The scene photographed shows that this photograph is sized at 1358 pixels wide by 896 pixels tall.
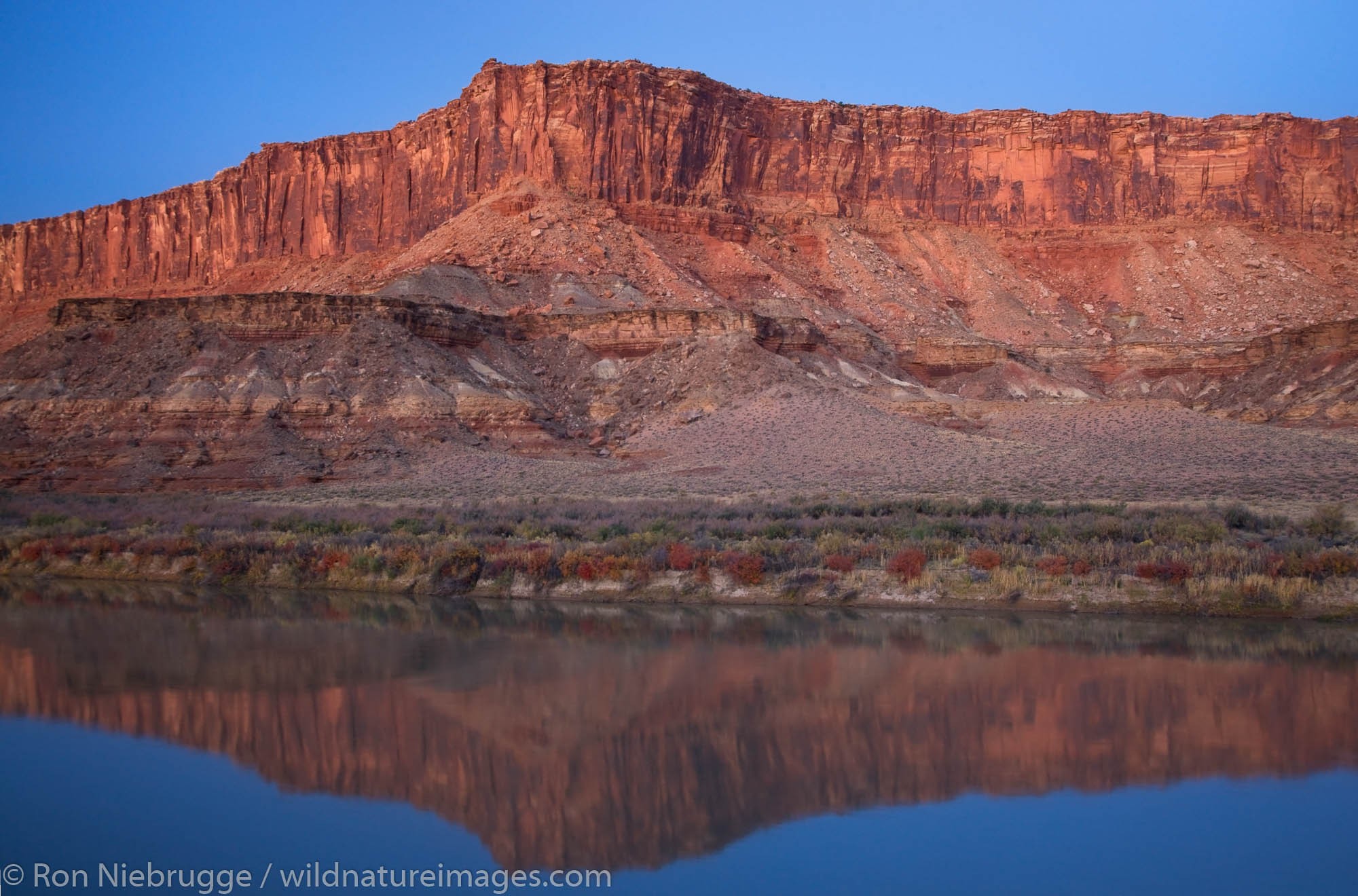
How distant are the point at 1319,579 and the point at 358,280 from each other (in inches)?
2091

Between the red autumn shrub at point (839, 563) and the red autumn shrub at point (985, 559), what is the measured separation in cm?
191

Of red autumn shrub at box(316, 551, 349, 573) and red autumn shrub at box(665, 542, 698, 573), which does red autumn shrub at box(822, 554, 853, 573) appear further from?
red autumn shrub at box(316, 551, 349, 573)

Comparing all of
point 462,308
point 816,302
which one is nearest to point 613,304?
point 462,308

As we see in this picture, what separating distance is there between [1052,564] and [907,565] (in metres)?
2.21

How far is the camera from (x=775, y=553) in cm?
1847

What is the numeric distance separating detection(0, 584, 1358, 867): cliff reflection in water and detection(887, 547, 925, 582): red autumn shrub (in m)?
1.03

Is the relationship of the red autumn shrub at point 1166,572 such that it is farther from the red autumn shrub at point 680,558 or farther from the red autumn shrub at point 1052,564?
the red autumn shrub at point 680,558

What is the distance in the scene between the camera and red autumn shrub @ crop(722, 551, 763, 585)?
1750 centimetres

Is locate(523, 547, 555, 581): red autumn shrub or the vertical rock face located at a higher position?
the vertical rock face

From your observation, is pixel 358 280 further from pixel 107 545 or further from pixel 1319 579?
pixel 1319 579

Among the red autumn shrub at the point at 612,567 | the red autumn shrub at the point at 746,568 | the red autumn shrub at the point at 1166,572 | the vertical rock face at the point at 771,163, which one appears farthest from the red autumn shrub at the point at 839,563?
the vertical rock face at the point at 771,163

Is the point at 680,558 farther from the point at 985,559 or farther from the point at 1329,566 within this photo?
the point at 1329,566

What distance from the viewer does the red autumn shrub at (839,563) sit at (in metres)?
17.4

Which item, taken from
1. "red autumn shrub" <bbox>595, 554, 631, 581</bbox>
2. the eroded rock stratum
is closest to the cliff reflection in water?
"red autumn shrub" <bbox>595, 554, 631, 581</bbox>
